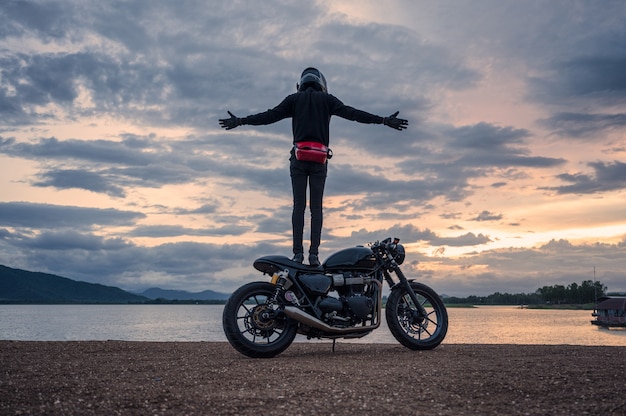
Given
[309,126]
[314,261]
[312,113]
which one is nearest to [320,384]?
[314,261]

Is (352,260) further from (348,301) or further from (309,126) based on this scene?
(309,126)

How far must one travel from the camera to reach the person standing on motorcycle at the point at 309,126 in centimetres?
933

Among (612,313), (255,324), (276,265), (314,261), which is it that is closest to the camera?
(255,324)

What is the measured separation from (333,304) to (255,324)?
4.15 feet

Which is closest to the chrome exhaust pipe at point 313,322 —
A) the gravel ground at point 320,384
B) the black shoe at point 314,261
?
the gravel ground at point 320,384

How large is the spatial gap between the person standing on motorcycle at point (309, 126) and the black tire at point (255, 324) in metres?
1.14

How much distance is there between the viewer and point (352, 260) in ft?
30.0

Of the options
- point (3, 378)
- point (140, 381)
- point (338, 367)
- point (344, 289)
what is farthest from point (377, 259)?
point (3, 378)

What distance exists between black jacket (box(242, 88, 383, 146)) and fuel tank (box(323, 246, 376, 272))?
1847 millimetres

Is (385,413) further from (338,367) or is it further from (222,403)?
(338,367)

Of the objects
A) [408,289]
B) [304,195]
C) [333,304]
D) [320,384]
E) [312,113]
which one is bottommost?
[320,384]

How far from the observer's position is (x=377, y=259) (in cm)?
939

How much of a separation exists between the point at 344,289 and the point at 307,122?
2785 mm

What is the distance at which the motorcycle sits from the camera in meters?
8.21
